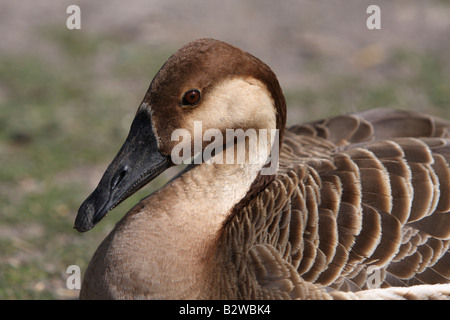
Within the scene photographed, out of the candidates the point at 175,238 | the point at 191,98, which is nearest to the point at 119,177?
the point at 175,238

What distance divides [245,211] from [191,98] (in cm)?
66

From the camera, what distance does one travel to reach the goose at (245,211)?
2996mm

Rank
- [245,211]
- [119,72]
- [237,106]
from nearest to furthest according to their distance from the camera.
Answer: [237,106] < [245,211] < [119,72]

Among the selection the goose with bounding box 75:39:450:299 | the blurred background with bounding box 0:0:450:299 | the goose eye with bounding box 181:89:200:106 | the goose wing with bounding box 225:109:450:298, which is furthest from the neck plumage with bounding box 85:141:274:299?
the blurred background with bounding box 0:0:450:299

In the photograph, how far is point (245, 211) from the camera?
3.26m

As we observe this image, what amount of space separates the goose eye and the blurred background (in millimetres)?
1901

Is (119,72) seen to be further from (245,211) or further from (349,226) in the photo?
(349,226)

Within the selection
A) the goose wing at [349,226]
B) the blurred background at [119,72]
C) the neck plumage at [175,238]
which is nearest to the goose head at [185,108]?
the neck plumage at [175,238]

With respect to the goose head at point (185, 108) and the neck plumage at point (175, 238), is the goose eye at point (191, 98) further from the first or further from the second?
the neck plumage at point (175, 238)

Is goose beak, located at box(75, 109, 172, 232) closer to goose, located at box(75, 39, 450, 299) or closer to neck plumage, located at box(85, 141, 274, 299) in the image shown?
goose, located at box(75, 39, 450, 299)

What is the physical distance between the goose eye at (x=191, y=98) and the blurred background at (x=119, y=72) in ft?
6.24

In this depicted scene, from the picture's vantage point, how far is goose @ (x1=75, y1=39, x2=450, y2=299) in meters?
3.00
